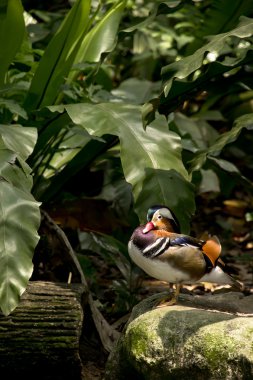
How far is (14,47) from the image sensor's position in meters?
4.14

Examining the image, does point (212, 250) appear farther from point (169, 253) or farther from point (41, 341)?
point (41, 341)

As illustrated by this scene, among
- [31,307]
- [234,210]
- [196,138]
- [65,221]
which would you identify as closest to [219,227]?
[234,210]

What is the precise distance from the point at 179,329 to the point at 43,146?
166 centimetres

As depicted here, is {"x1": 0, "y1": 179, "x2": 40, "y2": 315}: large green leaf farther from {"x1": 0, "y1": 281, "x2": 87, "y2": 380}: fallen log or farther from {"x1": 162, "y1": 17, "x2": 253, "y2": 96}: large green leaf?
{"x1": 162, "y1": 17, "x2": 253, "y2": 96}: large green leaf

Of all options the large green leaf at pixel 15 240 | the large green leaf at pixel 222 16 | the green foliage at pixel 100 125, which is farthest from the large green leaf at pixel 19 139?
the large green leaf at pixel 222 16

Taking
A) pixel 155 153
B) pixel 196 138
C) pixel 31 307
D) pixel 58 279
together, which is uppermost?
pixel 155 153

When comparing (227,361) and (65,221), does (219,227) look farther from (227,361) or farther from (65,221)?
(227,361)

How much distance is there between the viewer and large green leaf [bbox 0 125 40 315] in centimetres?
294

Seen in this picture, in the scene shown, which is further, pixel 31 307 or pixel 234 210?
pixel 234 210

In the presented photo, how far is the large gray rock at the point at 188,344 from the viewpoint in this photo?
272cm

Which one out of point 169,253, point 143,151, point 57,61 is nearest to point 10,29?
point 57,61

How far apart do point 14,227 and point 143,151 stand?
2.65 ft

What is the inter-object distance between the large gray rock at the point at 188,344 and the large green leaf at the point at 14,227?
0.48 meters

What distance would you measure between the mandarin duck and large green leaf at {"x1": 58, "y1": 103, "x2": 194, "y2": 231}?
0.25 meters
